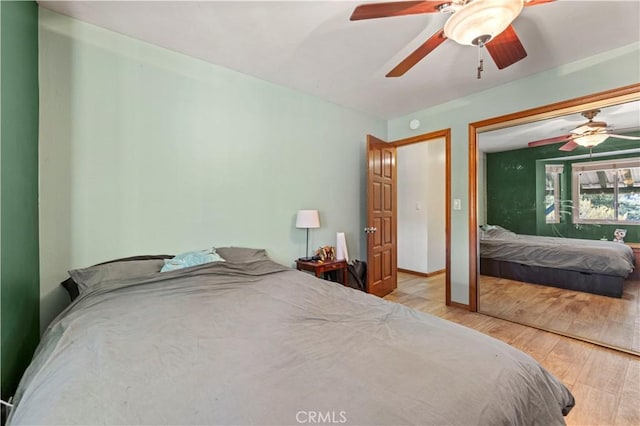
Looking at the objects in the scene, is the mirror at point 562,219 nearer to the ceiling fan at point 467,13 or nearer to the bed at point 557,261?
the bed at point 557,261

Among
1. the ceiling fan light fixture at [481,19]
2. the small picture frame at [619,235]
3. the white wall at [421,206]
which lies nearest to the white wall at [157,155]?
the ceiling fan light fixture at [481,19]

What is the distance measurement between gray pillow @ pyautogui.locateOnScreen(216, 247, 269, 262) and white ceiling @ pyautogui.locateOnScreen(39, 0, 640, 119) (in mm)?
1660

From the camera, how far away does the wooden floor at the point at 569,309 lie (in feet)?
7.75

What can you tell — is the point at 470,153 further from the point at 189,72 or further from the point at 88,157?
the point at 88,157

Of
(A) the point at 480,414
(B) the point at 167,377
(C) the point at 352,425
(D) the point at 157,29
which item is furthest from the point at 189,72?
(A) the point at 480,414

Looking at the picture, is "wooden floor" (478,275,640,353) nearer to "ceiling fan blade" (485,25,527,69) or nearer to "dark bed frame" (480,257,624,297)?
"dark bed frame" (480,257,624,297)

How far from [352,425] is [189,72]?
8.84ft

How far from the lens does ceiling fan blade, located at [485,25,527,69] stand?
156cm

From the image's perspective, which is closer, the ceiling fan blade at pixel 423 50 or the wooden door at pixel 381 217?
the ceiling fan blade at pixel 423 50

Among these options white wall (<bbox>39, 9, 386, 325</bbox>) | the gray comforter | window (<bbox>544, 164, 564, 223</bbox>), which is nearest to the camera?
white wall (<bbox>39, 9, 386, 325</bbox>)

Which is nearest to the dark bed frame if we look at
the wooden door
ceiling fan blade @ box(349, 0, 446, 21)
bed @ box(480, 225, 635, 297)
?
bed @ box(480, 225, 635, 297)

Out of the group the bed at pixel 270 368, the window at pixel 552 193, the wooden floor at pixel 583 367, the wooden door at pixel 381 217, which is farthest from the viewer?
the wooden door at pixel 381 217

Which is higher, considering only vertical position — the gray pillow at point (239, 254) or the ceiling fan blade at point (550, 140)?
the ceiling fan blade at point (550, 140)

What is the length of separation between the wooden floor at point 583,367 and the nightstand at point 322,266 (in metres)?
1.05
